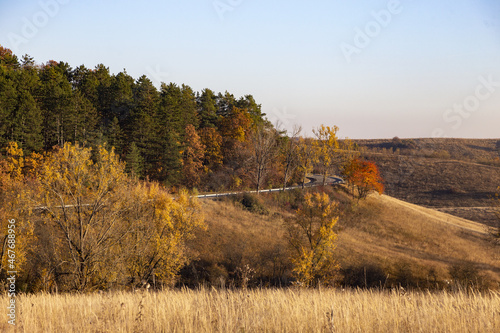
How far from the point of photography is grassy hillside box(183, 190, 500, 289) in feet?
109

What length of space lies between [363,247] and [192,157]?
36.3m

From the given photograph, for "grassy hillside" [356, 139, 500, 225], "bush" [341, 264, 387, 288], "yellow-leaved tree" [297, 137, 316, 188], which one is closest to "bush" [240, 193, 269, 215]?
"yellow-leaved tree" [297, 137, 316, 188]

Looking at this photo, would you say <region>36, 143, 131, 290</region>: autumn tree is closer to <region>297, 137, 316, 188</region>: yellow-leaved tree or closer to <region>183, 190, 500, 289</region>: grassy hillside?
<region>183, 190, 500, 289</region>: grassy hillside

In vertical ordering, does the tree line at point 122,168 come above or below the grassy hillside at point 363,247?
above

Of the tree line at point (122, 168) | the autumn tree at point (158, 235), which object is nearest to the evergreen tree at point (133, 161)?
the tree line at point (122, 168)

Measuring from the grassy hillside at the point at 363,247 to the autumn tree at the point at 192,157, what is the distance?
1564 centimetres

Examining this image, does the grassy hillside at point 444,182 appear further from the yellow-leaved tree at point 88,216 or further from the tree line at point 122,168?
the yellow-leaved tree at point 88,216

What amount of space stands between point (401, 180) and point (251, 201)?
2480 inches

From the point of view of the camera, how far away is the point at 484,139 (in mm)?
176750

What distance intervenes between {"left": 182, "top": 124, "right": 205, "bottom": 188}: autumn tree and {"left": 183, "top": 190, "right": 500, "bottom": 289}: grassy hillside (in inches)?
616

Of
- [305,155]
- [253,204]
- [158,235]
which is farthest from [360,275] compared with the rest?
[305,155]

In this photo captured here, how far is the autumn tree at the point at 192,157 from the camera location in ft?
202

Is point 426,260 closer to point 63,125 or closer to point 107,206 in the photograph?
point 107,206

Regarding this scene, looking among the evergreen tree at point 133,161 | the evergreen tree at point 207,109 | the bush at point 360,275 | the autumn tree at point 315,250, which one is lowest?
the bush at point 360,275
